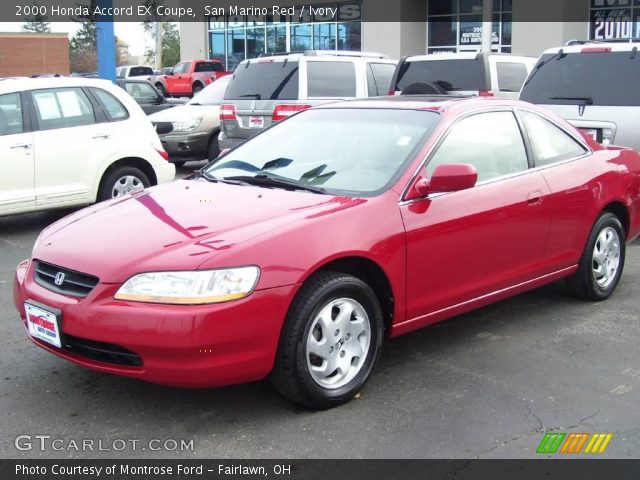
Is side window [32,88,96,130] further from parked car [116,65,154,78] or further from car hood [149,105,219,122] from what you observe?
parked car [116,65,154,78]

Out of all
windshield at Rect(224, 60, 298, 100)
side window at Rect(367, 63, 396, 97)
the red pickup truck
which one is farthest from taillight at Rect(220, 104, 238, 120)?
the red pickup truck

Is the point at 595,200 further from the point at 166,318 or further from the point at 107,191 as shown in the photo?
the point at 107,191

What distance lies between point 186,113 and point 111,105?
13.5 feet

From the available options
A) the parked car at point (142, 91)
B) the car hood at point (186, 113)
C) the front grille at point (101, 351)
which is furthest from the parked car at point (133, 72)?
the front grille at point (101, 351)

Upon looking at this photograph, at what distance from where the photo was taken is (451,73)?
35.7ft

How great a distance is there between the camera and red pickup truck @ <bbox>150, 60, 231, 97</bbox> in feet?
108

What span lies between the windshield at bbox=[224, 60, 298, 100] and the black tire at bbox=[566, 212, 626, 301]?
20.0 feet

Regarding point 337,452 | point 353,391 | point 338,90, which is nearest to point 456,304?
point 353,391

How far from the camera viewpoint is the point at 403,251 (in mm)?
4242

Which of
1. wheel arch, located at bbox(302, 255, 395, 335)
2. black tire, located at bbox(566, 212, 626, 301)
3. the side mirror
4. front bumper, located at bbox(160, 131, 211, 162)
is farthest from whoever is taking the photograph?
front bumper, located at bbox(160, 131, 211, 162)

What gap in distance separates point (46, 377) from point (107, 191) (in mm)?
4749

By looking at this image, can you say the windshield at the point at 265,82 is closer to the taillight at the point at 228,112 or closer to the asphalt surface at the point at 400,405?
the taillight at the point at 228,112

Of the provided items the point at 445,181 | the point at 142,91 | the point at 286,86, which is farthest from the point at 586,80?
the point at 142,91

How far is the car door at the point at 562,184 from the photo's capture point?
528cm
